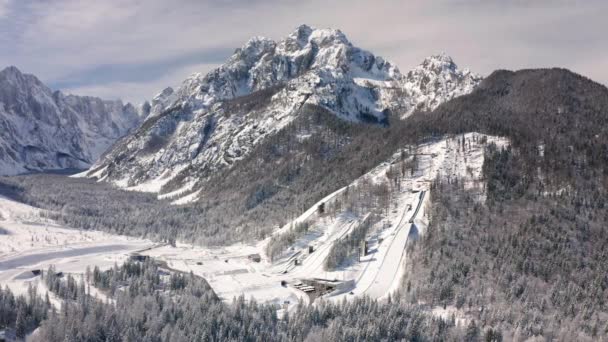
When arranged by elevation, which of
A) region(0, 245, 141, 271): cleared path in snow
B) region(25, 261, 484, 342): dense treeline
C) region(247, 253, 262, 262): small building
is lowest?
region(25, 261, 484, 342): dense treeline

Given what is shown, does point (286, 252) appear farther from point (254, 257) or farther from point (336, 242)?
point (336, 242)

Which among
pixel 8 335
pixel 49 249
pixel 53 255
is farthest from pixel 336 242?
pixel 49 249

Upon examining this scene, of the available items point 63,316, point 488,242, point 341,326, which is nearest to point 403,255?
point 488,242

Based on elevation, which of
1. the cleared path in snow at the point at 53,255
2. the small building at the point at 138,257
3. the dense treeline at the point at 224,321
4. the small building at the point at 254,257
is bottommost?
the dense treeline at the point at 224,321

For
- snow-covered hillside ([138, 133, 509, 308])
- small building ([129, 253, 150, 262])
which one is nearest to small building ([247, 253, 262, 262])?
snow-covered hillside ([138, 133, 509, 308])

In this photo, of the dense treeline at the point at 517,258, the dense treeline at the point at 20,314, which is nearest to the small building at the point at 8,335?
the dense treeline at the point at 20,314

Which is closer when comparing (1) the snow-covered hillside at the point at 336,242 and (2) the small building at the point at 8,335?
(2) the small building at the point at 8,335

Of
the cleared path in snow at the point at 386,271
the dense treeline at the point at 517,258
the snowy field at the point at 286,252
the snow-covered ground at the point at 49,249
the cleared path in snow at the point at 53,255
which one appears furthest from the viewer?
the cleared path in snow at the point at 53,255

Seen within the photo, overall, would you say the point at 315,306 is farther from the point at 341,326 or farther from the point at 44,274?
the point at 44,274

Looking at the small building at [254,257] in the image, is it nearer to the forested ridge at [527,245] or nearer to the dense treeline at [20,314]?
the forested ridge at [527,245]

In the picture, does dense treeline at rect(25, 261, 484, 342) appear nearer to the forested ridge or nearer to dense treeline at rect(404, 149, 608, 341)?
dense treeline at rect(404, 149, 608, 341)
